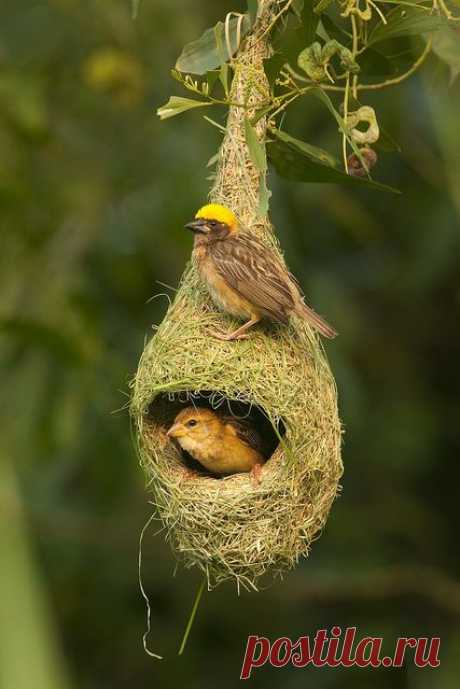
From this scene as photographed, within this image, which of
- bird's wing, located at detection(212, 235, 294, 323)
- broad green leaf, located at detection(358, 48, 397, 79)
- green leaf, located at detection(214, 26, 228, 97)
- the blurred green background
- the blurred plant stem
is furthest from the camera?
the blurred green background

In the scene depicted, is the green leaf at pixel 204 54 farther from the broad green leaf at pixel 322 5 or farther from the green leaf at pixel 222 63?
the broad green leaf at pixel 322 5

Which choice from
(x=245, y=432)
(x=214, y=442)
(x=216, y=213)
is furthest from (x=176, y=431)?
(x=216, y=213)

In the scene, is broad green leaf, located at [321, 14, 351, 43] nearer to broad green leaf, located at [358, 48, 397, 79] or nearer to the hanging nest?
broad green leaf, located at [358, 48, 397, 79]

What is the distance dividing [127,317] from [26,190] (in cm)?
92

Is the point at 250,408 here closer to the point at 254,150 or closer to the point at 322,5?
the point at 254,150

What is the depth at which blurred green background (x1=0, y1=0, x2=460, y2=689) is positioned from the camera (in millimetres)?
5641

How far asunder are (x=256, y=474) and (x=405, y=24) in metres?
1.45

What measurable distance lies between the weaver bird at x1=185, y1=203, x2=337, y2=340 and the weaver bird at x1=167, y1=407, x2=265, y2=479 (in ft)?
1.25

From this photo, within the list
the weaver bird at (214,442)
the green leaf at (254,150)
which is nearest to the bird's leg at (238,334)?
the weaver bird at (214,442)

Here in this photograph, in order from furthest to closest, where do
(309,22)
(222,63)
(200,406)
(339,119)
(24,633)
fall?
(200,406) → (222,63) → (309,22) → (339,119) → (24,633)

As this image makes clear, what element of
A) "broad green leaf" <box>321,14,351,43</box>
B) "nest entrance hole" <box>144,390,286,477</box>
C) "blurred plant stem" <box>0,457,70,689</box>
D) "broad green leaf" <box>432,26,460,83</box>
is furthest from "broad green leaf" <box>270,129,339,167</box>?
"blurred plant stem" <box>0,457,70,689</box>

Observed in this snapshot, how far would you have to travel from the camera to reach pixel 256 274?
336 cm

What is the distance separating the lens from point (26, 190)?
6.12 meters

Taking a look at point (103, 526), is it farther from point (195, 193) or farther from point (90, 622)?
point (195, 193)
